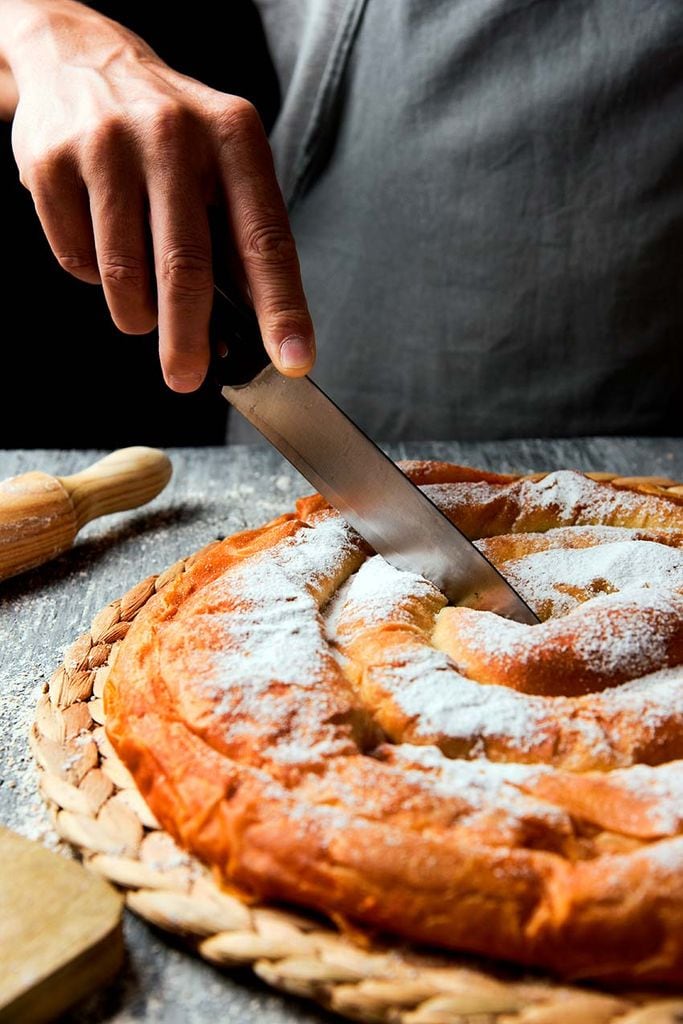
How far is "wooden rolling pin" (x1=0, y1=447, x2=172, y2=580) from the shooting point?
172cm

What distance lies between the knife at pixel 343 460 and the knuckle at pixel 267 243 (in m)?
0.08

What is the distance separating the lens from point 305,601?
129 centimetres

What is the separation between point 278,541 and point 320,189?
54.2 inches

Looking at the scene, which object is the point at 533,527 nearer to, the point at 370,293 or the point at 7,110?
the point at 370,293

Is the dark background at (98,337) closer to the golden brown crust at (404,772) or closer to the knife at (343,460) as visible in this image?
the knife at (343,460)

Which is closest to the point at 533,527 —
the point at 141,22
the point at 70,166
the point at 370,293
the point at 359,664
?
the point at 359,664

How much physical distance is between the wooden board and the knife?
2.12 ft

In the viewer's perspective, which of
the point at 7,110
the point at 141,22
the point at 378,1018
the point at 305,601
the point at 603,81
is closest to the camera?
the point at 378,1018

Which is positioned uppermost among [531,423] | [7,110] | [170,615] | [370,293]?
[7,110]

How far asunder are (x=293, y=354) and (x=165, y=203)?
10.9 inches

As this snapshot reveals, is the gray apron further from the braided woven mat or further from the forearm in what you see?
the braided woven mat

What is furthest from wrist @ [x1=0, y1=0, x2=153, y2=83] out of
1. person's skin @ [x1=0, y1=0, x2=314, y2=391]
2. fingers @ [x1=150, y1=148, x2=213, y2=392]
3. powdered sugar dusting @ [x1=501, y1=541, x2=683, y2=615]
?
powdered sugar dusting @ [x1=501, y1=541, x2=683, y2=615]

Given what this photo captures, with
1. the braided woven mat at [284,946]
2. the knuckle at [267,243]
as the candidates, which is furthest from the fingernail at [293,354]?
the braided woven mat at [284,946]

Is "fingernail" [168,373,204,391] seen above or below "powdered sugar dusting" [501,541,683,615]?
above
